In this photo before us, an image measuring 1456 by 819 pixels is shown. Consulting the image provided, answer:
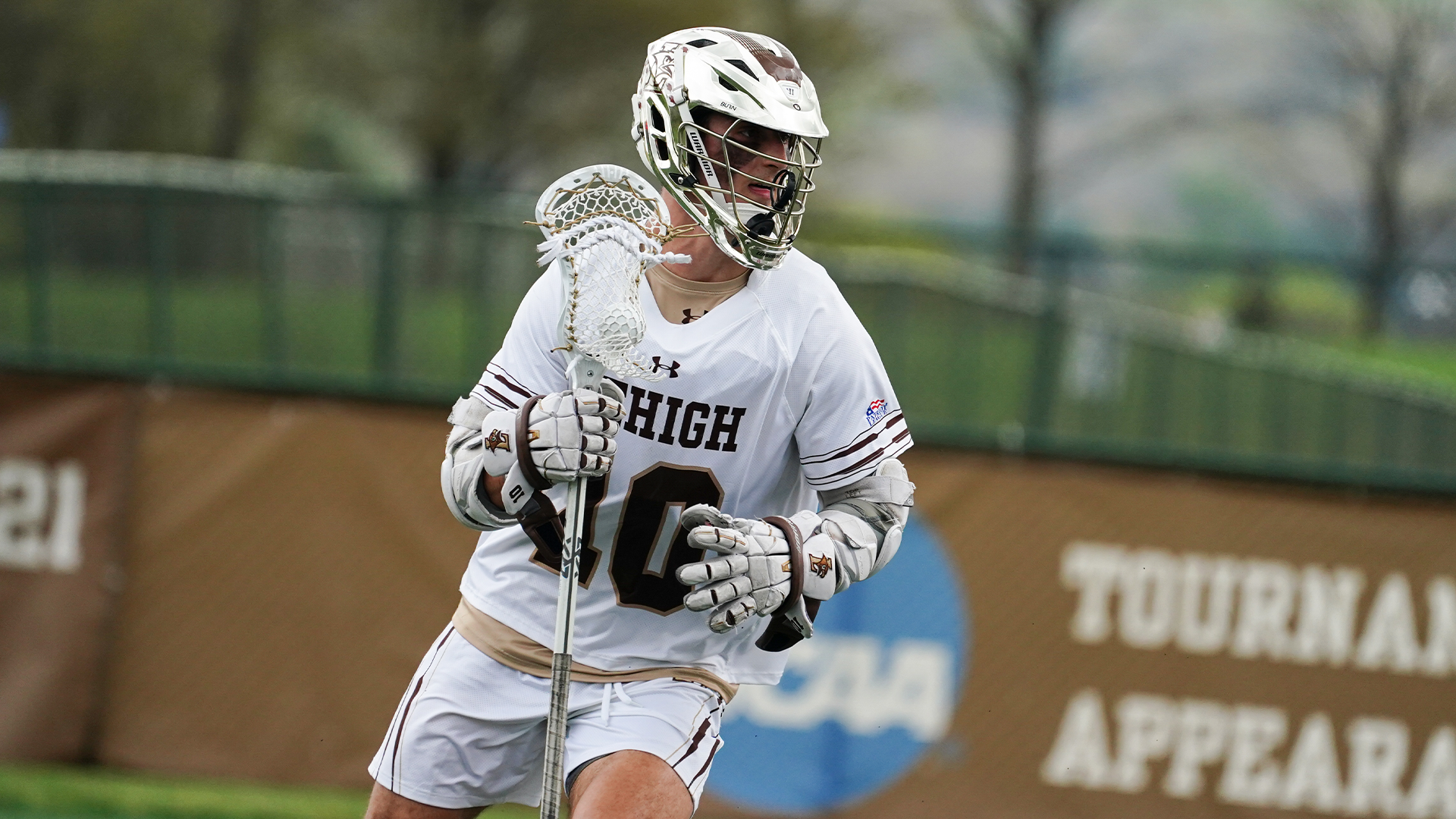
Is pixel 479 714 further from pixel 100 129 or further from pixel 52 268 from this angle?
pixel 100 129

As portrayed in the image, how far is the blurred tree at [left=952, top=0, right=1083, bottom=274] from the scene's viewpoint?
23.1 meters

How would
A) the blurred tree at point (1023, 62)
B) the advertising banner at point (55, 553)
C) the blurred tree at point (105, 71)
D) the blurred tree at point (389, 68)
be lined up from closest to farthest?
the advertising banner at point (55, 553) < the blurred tree at point (105, 71) < the blurred tree at point (389, 68) < the blurred tree at point (1023, 62)

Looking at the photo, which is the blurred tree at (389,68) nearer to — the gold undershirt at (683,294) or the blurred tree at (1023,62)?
the blurred tree at (1023,62)

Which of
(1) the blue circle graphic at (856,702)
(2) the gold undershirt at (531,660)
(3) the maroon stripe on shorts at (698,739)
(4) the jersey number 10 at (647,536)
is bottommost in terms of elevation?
(1) the blue circle graphic at (856,702)

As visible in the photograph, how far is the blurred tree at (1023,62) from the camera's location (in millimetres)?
23125

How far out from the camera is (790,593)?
3564 millimetres

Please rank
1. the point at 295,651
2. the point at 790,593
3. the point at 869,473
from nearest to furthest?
the point at 790,593 → the point at 869,473 → the point at 295,651

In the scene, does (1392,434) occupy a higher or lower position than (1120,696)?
higher

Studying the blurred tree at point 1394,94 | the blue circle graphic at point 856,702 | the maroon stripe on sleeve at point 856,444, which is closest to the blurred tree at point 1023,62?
the blurred tree at point 1394,94

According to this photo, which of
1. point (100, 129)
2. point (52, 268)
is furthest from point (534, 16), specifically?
point (52, 268)

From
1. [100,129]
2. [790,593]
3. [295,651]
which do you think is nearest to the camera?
[790,593]

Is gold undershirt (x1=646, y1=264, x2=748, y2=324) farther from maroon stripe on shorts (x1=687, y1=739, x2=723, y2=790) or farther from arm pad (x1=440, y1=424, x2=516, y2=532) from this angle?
maroon stripe on shorts (x1=687, y1=739, x2=723, y2=790)

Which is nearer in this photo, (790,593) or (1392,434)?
(790,593)

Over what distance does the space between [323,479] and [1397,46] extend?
18996 millimetres
